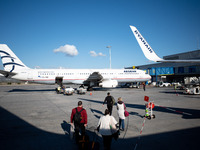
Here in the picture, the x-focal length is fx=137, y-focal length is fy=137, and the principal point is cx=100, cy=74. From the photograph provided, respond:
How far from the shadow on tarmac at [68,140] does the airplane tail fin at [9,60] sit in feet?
68.9

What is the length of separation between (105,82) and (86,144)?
2055 centimetres

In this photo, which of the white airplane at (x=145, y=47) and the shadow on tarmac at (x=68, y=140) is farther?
the white airplane at (x=145, y=47)

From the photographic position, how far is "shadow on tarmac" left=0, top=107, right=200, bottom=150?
4871 millimetres

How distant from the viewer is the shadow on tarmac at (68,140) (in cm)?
487

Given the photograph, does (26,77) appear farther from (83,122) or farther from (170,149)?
(170,149)

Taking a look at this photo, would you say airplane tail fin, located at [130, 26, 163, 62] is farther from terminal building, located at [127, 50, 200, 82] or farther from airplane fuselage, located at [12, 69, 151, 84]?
terminal building, located at [127, 50, 200, 82]

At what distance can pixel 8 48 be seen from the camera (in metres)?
24.0

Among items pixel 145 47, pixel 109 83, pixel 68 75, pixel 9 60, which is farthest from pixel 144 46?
pixel 9 60

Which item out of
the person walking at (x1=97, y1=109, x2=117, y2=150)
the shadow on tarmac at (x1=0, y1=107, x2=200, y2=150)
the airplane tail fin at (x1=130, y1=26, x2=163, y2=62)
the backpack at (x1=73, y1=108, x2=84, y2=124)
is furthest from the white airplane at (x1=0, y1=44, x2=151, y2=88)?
the person walking at (x1=97, y1=109, x2=117, y2=150)

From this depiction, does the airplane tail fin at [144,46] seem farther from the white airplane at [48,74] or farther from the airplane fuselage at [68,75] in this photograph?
the airplane fuselage at [68,75]

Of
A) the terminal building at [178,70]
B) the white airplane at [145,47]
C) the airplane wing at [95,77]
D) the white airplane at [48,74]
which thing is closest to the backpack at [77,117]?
the white airplane at [145,47]

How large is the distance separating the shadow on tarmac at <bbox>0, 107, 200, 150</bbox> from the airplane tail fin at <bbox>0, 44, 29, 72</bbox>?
21.0m

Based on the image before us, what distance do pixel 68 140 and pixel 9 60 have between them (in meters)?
24.3

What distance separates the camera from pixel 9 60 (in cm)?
2417
